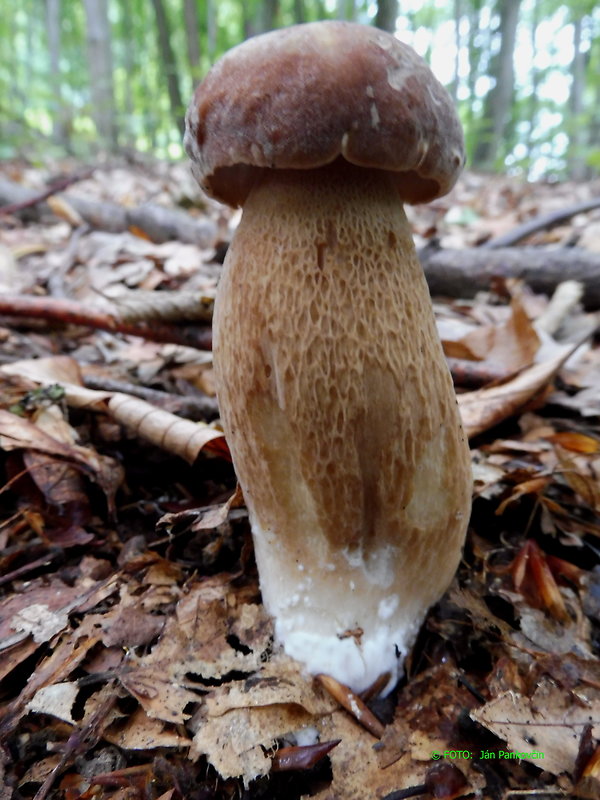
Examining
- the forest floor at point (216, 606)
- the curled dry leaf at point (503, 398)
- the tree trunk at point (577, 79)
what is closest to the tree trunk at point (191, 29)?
the forest floor at point (216, 606)

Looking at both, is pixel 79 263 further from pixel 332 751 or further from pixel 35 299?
pixel 332 751

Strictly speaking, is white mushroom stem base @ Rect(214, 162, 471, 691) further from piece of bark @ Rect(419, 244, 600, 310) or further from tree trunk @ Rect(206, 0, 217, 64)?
tree trunk @ Rect(206, 0, 217, 64)

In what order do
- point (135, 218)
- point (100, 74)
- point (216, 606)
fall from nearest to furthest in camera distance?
point (216, 606) → point (135, 218) → point (100, 74)

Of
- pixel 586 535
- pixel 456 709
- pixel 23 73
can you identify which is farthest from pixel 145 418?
pixel 23 73

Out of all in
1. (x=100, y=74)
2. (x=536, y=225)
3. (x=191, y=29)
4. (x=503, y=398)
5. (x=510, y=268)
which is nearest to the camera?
(x=503, y=398)

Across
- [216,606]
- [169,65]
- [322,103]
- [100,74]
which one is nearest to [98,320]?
[216,606]

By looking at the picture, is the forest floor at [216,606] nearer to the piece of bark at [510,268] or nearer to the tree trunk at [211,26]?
the piece of bark at [510,268]

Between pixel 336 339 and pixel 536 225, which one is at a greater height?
pixel 536 225

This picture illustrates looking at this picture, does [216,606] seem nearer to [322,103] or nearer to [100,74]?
[322,103]
